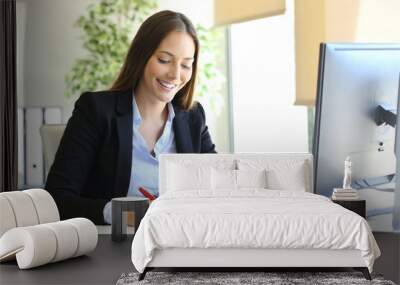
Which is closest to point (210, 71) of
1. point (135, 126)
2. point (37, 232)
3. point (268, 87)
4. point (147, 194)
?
point (268, 87)

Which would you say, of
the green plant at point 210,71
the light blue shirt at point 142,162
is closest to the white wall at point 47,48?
the green plant at point 210,71

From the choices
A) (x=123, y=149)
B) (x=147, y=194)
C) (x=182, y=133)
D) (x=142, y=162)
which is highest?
(x=182, y=133)

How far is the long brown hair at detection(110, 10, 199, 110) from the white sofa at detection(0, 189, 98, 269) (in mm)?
1882

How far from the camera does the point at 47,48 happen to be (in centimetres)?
749

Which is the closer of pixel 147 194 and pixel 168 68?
pixel 147 194

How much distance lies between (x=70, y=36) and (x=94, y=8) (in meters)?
0.35

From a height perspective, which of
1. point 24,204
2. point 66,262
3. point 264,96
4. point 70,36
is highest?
point 70,36

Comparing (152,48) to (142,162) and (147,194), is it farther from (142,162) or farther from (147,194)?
(147,194)

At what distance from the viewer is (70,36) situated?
7.46 metres

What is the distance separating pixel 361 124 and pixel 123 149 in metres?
2.13

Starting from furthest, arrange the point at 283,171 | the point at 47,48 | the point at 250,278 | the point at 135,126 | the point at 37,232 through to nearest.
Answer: the point at 47,48, the point at 135,126, the point at 283,171, the point at 37,232, the point at 250,278

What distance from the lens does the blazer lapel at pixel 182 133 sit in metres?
7.19

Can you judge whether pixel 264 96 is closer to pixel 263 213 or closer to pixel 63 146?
pixel 63 146

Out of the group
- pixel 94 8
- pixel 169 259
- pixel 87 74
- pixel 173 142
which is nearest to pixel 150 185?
pixel 173 142
